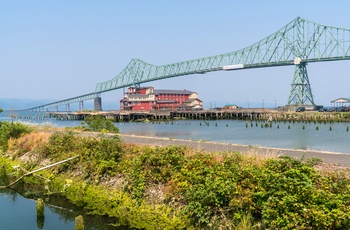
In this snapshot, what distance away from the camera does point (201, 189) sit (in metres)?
10.2

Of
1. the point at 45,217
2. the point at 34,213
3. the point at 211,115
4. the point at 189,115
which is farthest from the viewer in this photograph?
the point at 189,115

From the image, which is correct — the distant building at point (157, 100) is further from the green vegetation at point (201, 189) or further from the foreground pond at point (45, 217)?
the foreground pond at point (45, 217)

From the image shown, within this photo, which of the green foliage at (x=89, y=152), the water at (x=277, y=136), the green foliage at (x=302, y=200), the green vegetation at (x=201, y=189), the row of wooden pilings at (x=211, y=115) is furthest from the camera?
the row of wooden pilings at (x=211, y=115)

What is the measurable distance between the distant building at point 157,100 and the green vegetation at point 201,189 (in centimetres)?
9027

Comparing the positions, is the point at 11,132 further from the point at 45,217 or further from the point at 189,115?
the point at 189,115

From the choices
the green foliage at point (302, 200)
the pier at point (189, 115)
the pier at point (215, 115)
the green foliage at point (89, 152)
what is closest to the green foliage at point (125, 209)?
the green foliage at point (89, 152)

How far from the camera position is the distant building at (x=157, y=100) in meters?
106

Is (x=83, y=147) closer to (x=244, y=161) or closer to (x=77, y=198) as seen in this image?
(x=77, y=198)

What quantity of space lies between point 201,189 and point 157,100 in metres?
97.9

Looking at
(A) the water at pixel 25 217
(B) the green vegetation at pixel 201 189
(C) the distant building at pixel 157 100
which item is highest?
(C) the distant building at pixel 157 100

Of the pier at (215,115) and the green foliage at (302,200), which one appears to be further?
the pier at (215,115)

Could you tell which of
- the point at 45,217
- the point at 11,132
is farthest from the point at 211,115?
the point at 45,217

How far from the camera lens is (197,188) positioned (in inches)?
408

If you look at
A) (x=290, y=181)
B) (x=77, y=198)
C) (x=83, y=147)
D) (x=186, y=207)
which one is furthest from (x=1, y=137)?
(x=290, y=181)
